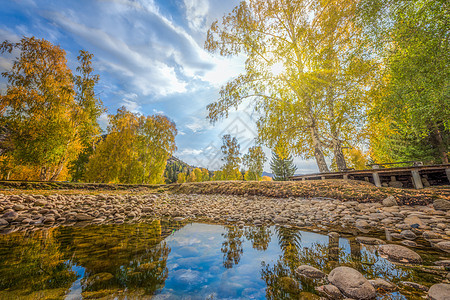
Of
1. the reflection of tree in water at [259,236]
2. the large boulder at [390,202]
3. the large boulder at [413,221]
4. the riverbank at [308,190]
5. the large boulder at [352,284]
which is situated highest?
the riverbank at [308,190]

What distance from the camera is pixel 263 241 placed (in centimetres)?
276

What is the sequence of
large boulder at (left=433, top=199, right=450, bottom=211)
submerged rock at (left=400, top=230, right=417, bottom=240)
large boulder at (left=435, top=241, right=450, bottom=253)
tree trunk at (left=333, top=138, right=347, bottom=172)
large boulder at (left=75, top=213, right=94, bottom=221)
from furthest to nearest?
tree trunk at (left=333, top=138, right=347, bottom=172) → large boulder at (left=75, top=213, right=94, bottom=221) → large boulder at (left=433, top=199, right=450, bottom=211) → submerged rock at (left=400, top=230, right=417, bottom=240) → large boulder at (left=435, top=241, right=450, bottom=253)

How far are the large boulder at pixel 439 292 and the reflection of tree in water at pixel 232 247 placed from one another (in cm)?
168

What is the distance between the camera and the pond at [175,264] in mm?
1394

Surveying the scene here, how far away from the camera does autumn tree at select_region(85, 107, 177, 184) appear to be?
17.1 meters

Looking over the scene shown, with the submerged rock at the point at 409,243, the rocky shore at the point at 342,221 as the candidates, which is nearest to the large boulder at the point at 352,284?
the rocky shore at the point at 342,221

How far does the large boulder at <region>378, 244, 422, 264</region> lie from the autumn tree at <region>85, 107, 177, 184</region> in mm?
20295

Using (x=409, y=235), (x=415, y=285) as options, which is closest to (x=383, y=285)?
(x=415, y=285)

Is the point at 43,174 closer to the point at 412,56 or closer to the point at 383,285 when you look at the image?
the point at 383,285

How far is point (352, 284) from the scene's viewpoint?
4.57ft

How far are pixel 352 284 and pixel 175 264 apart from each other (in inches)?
70.2

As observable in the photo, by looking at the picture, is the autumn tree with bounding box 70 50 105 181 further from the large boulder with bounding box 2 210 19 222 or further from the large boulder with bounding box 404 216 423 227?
the large boulder with bounding box 404 216 423 227

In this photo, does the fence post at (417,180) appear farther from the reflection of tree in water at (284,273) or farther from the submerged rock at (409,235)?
the reflection of tree in water at (284,273)

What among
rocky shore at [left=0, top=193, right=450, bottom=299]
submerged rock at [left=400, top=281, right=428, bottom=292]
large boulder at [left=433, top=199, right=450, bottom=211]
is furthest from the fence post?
submerged rock at [left=400, top=281, right=428, bottom=292]
